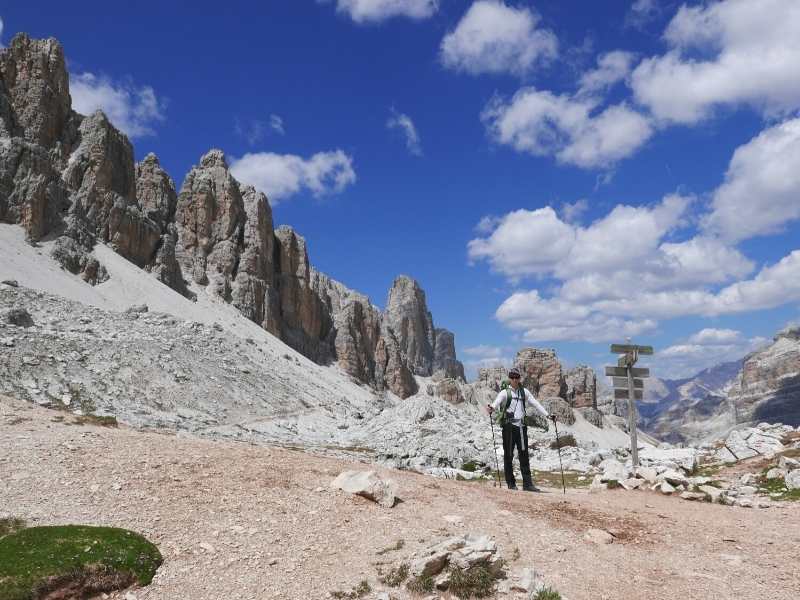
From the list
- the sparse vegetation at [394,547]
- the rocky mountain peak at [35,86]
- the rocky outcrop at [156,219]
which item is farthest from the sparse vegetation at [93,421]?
the rocky mountain peak at [35,86]

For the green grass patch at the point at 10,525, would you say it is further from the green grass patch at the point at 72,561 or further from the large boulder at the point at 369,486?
the large boulder at the point at 369,486

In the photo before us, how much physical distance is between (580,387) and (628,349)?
130476 millimetres

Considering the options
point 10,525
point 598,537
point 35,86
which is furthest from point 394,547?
point 35,86

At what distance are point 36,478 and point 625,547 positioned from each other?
10.6 meters

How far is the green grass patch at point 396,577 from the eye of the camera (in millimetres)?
8203

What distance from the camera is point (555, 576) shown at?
851cm

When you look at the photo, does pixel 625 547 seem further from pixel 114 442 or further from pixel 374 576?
pixel 114 442

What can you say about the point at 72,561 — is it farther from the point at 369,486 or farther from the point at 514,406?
the point at 514,406

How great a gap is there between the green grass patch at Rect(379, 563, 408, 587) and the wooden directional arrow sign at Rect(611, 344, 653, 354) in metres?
12.9

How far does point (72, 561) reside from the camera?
308 inches

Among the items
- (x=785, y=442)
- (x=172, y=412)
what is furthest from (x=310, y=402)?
(x=785, y=442)

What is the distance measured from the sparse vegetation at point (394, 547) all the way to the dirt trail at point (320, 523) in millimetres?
85

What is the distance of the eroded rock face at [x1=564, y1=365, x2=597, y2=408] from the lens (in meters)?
141

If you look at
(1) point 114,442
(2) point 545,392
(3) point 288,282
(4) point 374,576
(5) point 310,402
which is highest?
(3) point 288,282
